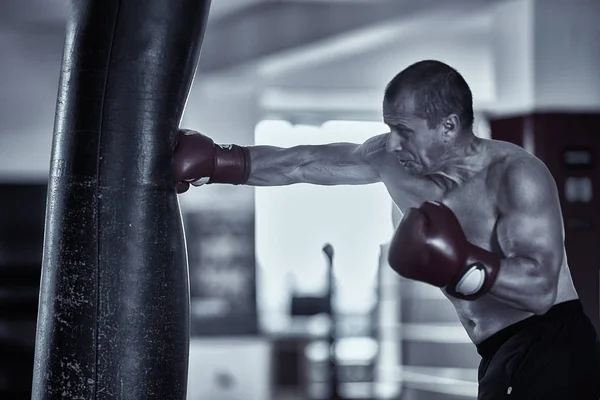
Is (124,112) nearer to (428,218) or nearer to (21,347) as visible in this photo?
(428,218)

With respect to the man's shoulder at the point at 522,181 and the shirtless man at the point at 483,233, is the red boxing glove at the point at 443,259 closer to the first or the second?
the shirtless man at the point at 483,233

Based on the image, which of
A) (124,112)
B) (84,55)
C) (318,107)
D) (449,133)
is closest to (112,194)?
(124,112)

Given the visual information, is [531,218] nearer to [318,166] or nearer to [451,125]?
[451,125]

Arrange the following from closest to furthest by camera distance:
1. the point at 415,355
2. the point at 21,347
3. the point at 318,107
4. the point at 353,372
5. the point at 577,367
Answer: the point at 577,367 < the point at 21,347 < the point at 415,355 < the point at 318,107 < the point at 353,372

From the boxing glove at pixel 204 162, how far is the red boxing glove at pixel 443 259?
53 centimetres

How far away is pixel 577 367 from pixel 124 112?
3.87ft

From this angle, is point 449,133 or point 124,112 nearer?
point 124,112

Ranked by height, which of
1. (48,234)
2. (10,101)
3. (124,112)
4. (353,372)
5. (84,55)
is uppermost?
(10,101)

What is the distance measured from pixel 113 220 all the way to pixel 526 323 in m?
0.99

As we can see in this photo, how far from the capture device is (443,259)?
1715mm

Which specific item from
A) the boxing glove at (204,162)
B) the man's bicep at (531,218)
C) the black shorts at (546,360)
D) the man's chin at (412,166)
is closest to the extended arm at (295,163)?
the boxing glove at (204,162)

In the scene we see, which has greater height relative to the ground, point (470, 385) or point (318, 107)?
point (318, 107)

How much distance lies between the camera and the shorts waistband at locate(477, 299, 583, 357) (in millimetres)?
1990

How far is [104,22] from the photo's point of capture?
68.0 inches
